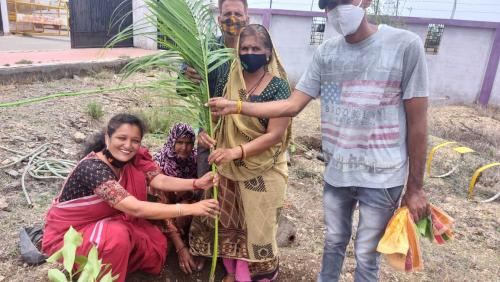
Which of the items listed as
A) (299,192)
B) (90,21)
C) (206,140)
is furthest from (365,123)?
(90,21)

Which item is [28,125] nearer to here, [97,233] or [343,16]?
[97,233]

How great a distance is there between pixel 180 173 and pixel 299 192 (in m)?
1.65

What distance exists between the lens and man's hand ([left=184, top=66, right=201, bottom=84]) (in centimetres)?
204

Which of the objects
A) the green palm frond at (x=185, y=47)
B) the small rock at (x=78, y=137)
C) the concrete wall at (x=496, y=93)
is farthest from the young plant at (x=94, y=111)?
the concrete wall at (x=496, y=93)

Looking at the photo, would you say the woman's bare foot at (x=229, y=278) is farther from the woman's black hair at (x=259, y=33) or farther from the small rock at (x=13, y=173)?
the small rock at (x=13, y=173)

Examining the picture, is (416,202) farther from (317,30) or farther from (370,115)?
(317,30)

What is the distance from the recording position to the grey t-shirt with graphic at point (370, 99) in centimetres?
151

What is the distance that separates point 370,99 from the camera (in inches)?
62.8

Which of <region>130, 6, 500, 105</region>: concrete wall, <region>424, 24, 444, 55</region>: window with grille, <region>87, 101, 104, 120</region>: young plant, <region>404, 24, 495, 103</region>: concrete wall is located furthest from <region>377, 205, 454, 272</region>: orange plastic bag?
<region>424, 24, 444, 55</region>: window with grille

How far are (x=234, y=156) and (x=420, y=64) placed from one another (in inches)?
37.2

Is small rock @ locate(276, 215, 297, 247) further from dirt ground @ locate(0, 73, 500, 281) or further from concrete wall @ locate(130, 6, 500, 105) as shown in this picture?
concrete wall @ locate(130, 6, 500, 105)

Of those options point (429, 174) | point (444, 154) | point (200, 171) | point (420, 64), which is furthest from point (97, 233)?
point (444, 154)

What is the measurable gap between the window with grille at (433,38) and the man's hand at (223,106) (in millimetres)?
10052

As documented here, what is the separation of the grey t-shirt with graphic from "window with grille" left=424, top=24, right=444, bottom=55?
9933 mm
